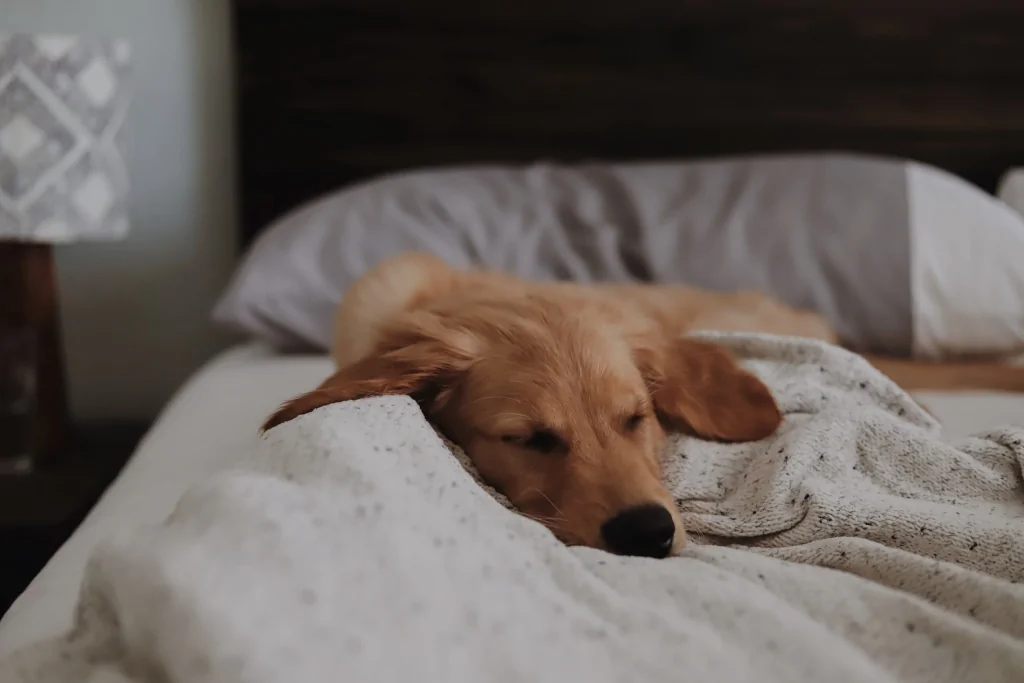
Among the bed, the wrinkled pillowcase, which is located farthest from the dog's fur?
the bed

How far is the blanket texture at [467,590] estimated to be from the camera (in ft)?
1.91

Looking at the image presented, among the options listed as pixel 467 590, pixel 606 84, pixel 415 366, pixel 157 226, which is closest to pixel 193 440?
pixel 415 366

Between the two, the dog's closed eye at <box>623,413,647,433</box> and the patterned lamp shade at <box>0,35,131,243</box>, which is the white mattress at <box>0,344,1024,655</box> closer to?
the patterned lamp shade at <box>0,35,131,243</box>

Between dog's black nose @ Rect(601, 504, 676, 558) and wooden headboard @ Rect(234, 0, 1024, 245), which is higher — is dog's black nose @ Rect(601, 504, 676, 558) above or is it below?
below

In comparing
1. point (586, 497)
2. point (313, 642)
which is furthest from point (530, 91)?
point (313, 642)

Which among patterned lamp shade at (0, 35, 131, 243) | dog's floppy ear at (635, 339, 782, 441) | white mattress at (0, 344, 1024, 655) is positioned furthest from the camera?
patterned lamp shade at (0, 35, 131, 243)

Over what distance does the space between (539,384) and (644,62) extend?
4.63 feet

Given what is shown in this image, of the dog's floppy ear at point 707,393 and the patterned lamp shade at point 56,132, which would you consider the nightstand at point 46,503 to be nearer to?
the patterned lamp shade at point 56,132

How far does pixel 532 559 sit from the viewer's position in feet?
2.34

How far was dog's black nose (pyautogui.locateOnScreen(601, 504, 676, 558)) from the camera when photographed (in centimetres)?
88

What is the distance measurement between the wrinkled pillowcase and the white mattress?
0.45 feet

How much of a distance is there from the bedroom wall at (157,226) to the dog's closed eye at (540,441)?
1.48 meters

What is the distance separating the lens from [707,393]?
1.15 meters

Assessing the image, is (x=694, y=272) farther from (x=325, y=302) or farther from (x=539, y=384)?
(x=539, y=384)
